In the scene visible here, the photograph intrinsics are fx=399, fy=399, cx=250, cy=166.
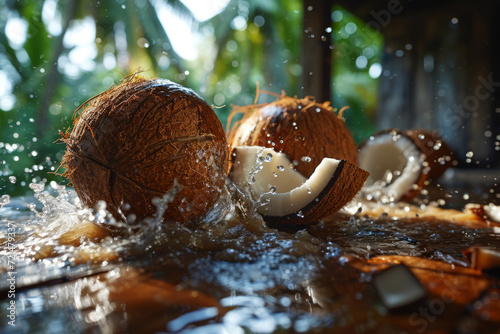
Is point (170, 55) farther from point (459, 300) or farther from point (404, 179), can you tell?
point (459, 300)

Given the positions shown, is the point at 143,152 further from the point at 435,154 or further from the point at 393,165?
the point at 435,154

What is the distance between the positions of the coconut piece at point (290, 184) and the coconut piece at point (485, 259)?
2.35 feet

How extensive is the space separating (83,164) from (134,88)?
16.5 inches

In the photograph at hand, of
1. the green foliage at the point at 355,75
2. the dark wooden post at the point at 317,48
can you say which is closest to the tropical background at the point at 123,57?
the green foliage at the point at 355,75

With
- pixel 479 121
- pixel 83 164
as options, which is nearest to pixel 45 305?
pixel 83 164

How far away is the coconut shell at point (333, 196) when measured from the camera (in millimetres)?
1925

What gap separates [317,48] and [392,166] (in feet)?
4.83

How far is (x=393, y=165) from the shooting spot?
4035 mm

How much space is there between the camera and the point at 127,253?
4.84 ft

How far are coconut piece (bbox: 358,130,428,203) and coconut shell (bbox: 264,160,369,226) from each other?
134cm

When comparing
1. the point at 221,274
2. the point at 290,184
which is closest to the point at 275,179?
the point at 290,184

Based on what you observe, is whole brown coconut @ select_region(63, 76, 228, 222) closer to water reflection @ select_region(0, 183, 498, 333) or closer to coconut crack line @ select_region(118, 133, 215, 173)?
coconut crack line @ select_region(118, 133, 215, 173)

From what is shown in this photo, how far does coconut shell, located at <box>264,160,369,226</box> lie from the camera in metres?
1.92

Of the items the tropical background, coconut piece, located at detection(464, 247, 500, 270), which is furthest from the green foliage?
coconut piece, located at detection(464, 247, 500, 270)
